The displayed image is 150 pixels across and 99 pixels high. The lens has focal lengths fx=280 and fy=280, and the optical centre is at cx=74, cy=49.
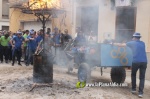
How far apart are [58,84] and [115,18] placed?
4984 millimetres

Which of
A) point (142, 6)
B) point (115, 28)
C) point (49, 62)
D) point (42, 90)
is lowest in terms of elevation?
point (42, 90)

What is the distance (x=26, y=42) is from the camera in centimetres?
1334

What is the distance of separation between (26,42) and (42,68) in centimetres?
597

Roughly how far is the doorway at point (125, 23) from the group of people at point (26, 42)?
218 centimetres

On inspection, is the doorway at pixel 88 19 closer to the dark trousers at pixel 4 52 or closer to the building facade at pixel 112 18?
the building facade at pixel 112 18

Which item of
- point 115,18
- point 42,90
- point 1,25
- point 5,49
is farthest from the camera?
point 1,25

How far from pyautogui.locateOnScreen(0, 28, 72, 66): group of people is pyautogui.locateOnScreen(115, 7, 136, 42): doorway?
2.18m

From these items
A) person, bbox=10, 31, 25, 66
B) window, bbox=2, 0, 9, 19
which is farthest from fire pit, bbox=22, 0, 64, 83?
window, bbox=2, 0, 9, 19

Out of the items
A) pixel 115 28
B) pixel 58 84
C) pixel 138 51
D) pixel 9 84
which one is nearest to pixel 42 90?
pixel 58 84

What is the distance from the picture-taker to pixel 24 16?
18891mm

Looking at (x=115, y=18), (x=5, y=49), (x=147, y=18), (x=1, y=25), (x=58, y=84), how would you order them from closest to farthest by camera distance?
1. (x=58, y=84)
2. (x=147, y=18)
3. (x=115, y=18)
4. (x=5, y=49)
5. (x=1, y=25)

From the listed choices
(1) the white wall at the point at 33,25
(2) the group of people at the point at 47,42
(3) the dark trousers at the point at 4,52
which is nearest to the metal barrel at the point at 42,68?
(2) the group of people at the point at 47,42

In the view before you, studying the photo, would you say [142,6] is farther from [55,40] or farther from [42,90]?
[42,90]

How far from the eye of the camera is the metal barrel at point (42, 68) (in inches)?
299
